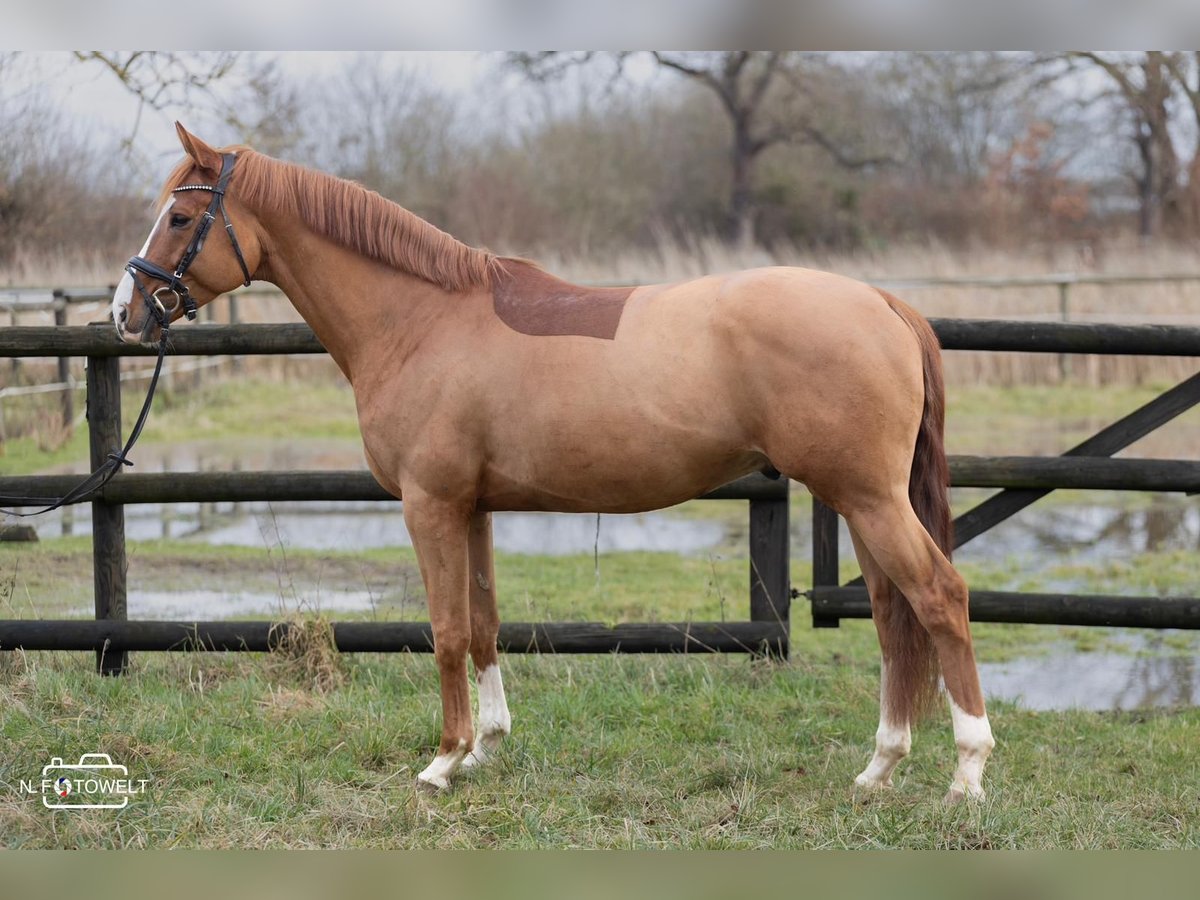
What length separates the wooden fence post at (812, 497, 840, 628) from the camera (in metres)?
4.67

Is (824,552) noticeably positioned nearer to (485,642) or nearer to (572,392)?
(485,642)

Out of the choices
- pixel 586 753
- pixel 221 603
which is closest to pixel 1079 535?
pixel 586 753

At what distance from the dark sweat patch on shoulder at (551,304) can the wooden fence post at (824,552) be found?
1.65 metres

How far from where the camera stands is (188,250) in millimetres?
3562

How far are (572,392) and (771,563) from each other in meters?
1.80

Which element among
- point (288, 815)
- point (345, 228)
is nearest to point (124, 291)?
point (345, 228)

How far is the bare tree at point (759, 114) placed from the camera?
983 inches

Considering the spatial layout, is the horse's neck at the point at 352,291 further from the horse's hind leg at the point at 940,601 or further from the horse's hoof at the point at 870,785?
the horse's hoof at the point at 870,785

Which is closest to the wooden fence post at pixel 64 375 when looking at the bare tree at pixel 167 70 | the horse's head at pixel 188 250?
the bare tree at pixel 167 70

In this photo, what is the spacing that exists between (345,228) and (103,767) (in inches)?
78.7

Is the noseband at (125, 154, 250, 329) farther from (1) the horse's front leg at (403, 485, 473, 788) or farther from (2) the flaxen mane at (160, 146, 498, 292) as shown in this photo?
(1) the horse's front leg at (403, 485, 473, 788)

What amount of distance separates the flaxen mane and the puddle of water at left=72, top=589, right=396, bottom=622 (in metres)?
2.51

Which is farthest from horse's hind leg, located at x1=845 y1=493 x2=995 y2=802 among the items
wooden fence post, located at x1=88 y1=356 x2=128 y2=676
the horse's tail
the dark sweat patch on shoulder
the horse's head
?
wooden fence post, located at x1=88 y1=356 x2=128 y2=676

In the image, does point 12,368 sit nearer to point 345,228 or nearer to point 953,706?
point 345,228
